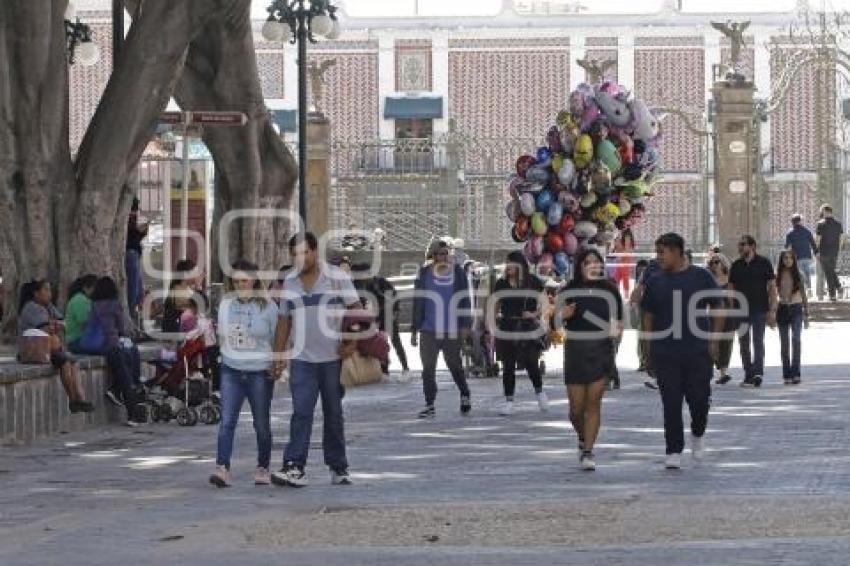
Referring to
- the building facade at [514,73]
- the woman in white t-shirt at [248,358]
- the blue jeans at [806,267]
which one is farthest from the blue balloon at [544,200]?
the building facade at [514,73]

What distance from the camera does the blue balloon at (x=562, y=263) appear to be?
32.9 meters

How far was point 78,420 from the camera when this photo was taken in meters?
25.2

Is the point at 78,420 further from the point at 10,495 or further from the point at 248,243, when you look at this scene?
the point at 248,243

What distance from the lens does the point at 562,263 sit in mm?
32906

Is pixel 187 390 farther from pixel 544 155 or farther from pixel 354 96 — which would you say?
pixel 354 96

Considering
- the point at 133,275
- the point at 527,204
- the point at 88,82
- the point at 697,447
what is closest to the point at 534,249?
the point at 527,204

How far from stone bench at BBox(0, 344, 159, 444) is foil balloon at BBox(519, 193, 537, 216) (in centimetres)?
735

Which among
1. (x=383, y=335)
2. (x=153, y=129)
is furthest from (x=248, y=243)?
(x=153, y=129)

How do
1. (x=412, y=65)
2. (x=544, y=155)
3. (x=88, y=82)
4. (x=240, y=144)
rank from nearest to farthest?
(x=544, y=155) → (x=240, y=144) → (x=88, y=82) → (x=412, y=65)

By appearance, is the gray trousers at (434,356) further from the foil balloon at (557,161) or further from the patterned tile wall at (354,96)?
the patterned tile wall at (354,96)

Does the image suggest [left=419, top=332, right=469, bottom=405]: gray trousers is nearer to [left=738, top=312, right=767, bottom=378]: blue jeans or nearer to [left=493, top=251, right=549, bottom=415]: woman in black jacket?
[left=493, top=251, right=549, bottom=415]: woman in black jacket

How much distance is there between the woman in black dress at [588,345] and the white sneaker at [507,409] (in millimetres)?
5123

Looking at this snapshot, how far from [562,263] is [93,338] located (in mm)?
8459

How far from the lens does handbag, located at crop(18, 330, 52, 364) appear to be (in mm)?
24328
